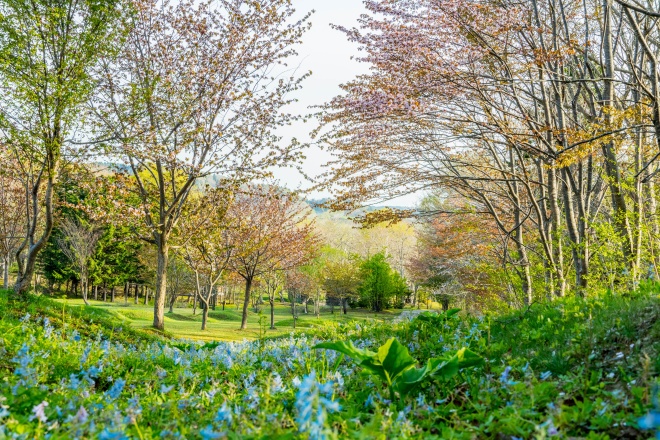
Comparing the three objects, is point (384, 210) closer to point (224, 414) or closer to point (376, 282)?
point (224, 414)


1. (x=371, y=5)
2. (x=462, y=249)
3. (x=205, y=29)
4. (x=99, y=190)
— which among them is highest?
(x=205, y=29)

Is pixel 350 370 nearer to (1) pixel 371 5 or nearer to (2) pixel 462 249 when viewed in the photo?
(1) pixel 371 5

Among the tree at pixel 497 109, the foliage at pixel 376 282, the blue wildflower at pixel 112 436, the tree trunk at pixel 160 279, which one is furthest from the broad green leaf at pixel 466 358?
the foliage at pixel 376 282

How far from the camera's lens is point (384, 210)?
32.9 ft

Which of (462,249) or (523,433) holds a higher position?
(462,249)

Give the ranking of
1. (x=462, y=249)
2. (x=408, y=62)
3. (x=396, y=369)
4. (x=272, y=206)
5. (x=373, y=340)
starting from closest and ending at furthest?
1. (x=396, y=369)
2. (x=373, y=340)
3. (x=408, y=62)
4. (x=462, y=249)
5. (x=272, y=206)

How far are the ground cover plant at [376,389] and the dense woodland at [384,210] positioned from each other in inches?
0.9

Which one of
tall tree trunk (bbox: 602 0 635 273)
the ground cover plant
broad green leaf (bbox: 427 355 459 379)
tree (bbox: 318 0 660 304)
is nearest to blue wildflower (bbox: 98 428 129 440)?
the ground cover plant

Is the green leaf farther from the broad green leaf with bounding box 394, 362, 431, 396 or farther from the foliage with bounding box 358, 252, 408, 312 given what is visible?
the foliage with bounding box 358, 252, 408, 312

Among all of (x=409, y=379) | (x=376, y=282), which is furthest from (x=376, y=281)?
(x=409, y=379)

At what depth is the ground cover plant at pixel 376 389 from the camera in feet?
5.73

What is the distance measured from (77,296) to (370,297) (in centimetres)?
2754

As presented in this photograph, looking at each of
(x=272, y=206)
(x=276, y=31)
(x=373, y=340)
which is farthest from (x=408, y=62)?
(x=272, y=206)

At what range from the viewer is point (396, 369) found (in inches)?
102
